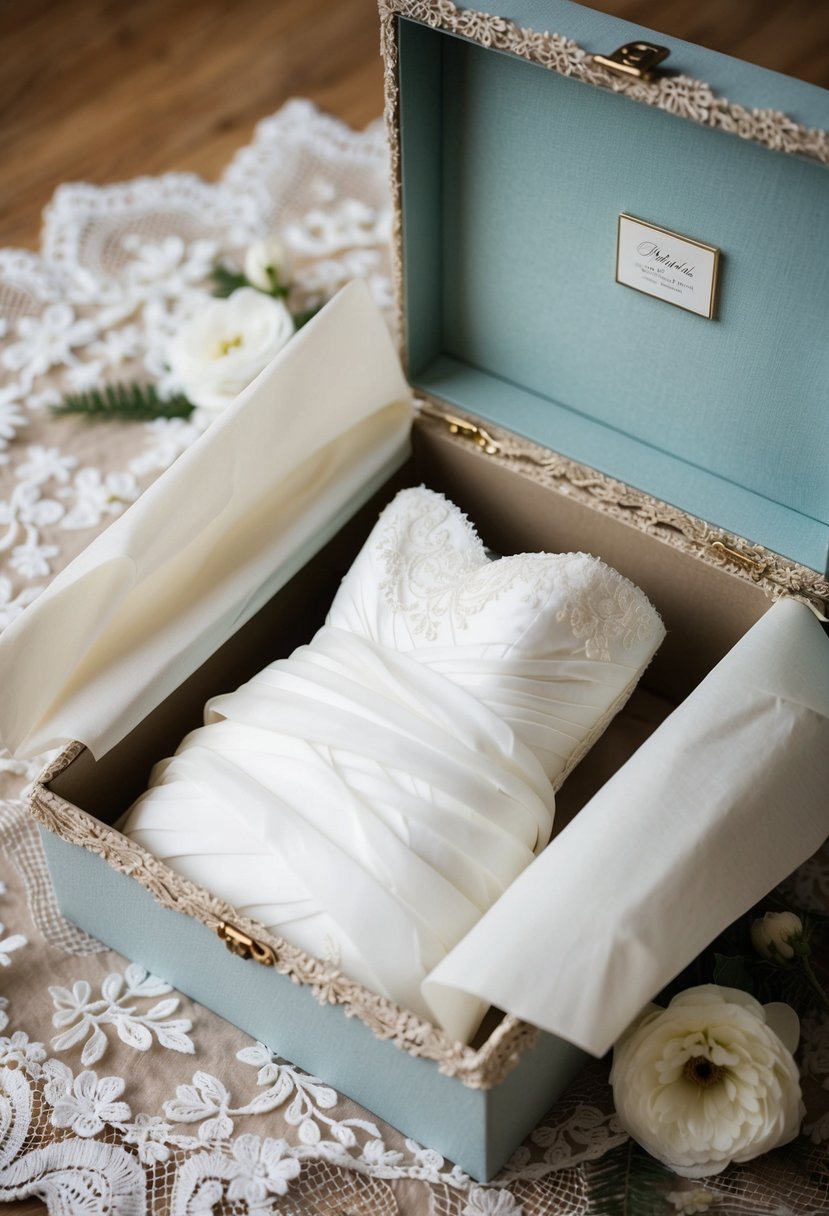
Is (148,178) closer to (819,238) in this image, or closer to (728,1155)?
(819,238)

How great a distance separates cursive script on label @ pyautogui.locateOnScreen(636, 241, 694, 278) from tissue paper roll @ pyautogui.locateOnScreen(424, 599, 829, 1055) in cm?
38

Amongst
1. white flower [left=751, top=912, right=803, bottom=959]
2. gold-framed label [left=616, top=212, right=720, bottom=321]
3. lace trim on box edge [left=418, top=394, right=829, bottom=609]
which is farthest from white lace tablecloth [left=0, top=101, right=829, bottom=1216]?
gold-framed label [left=616, top=212, right=720, bottom=321]

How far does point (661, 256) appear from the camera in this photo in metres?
1.44

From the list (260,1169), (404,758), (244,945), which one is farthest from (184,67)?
(260,1169)

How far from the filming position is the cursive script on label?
4.68 ft

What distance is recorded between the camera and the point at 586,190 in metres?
1.47

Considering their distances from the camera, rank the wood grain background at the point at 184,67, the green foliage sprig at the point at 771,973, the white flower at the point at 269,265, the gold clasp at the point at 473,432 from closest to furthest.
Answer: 1. the green foliage sprig at the point at 771,973
2. the gold clasp at the point at 473,432
3. the white flower at the point at 269,265
4. the wood grain background at the point at 184,67

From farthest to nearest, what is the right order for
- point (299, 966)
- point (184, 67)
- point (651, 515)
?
1. point (184, 67)
2. point (651, 515)
3. point (299, 966)

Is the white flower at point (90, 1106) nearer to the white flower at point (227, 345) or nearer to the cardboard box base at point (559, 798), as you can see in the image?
the cardboard box base at point (559, 798)

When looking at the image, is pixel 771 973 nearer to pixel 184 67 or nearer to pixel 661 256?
pixel 661 256

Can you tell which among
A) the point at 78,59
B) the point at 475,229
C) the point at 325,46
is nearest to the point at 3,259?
the point at 78,59

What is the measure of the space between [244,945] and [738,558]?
2.23ft

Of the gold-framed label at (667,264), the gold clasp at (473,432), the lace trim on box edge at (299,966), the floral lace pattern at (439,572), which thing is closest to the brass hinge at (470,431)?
the gold clasp at (473,432)

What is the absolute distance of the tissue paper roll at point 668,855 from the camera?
3.70 ft
